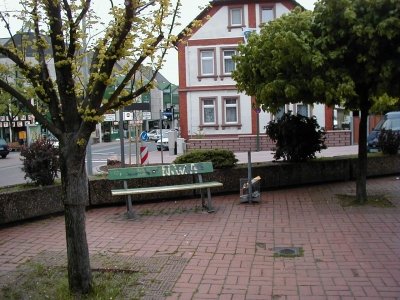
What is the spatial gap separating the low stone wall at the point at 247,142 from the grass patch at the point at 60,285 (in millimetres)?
26633

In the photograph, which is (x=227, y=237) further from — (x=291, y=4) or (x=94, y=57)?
(x=291, y=4)

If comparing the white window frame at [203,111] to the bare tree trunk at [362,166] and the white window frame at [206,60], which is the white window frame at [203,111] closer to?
the white window frame at [206,60]

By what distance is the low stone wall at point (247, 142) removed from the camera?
107ft

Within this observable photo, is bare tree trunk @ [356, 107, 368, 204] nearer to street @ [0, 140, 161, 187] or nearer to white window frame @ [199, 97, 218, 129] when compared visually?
street @ [0, 140, 161, 187]

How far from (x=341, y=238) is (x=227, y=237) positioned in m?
1.52

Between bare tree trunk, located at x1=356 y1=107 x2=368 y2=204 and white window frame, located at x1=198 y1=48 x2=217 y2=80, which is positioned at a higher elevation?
white window frame, located at x1=198 y1=48 x2=217 y2=80

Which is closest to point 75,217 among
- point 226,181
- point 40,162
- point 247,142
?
point 40,162

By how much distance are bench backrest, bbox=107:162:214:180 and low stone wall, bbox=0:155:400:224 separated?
2.31 ft

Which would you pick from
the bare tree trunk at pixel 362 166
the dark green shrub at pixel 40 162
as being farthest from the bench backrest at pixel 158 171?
the bare tree trunk at pixel 362 166

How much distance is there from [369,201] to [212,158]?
3.13m

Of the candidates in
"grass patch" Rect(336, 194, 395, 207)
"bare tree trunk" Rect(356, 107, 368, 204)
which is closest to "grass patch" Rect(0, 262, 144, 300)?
"grass patch" Rect(336, 194, 395, 207)

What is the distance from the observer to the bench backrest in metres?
9.08

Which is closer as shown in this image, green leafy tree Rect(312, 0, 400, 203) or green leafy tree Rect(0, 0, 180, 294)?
green leafy tree Rect(0, 0, 180, 294)

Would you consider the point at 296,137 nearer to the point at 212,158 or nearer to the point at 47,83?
the point at 212,158
